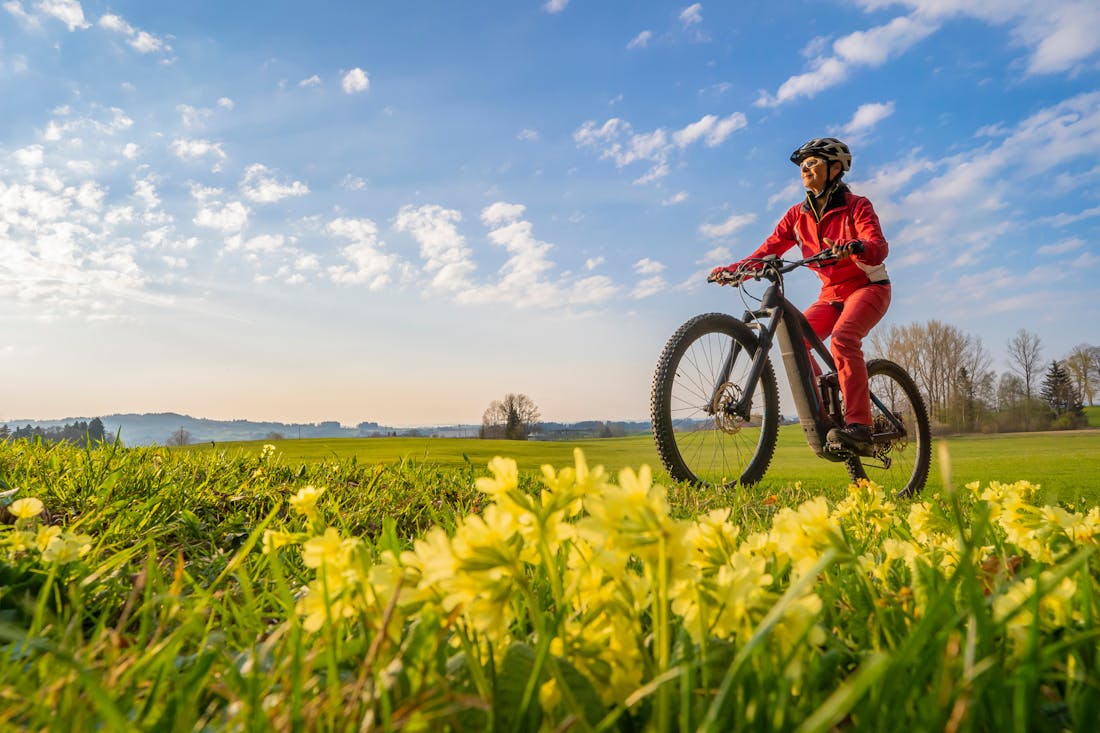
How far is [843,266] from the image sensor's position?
5.47m

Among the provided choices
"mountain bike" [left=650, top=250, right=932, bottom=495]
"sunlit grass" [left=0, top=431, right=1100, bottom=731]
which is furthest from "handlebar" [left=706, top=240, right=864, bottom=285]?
"sunlit grass" [left=0, top=431, right=1100, bottom=731]

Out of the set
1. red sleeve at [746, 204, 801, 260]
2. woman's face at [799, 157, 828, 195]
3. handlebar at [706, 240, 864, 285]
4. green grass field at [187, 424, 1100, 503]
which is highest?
woman's face at [799, 157, 828, 195]

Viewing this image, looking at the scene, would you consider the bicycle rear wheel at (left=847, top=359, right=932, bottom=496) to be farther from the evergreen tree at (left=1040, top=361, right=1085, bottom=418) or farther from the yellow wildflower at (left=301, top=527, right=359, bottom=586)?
the evergreen tree at (left=1040, top=361, right=1085, bottom=418)

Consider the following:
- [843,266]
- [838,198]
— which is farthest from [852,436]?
[838,198]

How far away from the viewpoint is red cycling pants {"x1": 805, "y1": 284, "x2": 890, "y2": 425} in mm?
5164

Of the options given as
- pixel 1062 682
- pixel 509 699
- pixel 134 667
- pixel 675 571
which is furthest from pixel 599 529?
pixel 1062 682

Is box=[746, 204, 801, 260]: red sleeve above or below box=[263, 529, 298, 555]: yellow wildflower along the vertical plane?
above

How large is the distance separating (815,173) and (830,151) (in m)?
0.21

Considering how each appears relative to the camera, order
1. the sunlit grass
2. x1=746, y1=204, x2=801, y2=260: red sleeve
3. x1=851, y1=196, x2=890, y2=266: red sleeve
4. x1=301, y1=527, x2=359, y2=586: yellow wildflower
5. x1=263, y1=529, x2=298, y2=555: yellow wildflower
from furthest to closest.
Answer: x1=746, y1=204, x2=801, y2=260: red sleeve, x1=851, y1=196, x2=890, y2=266: red sleeve, x1=263, y1=529, x2=298, y2=555: yellow wildflower, x1=301, y1=527, x2=359, y2=586: yellow wildflower, the sunlit grass

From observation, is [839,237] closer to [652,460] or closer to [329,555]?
[652,460]

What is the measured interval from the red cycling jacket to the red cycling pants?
180 mm

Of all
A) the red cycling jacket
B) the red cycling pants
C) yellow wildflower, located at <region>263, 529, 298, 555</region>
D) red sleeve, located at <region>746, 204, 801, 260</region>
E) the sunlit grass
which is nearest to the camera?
the sunlit grass

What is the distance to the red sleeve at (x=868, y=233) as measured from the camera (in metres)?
4.78

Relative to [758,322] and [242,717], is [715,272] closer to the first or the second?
[758,322]
